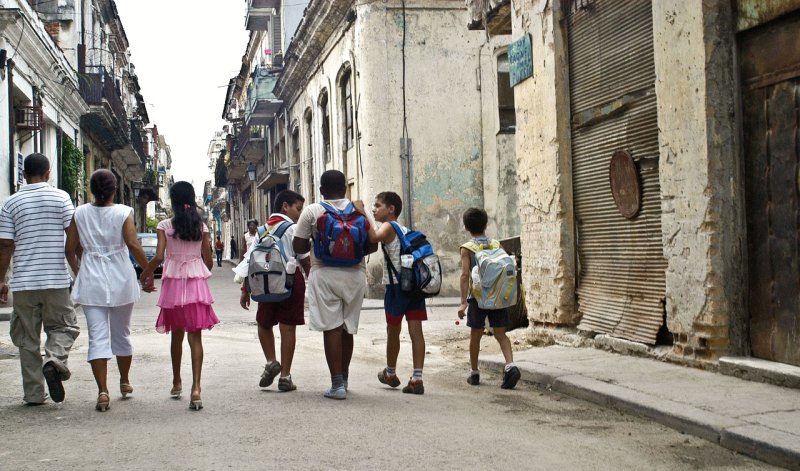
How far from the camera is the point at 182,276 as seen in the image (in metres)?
5.88

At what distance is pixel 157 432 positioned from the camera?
15.9 ft

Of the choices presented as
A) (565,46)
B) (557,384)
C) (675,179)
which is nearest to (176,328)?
(557,384)

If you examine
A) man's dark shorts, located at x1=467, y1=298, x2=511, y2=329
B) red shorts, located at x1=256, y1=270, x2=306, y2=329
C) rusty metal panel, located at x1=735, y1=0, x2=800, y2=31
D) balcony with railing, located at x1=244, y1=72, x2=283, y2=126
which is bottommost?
man's dark shorts, located at x1=467, y1=298, x2=511, y2=329

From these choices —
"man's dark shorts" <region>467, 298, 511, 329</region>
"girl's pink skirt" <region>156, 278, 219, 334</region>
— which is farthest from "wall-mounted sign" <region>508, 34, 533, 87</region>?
"girl's pink skirt" <region>156, 278, 219, 334</region>

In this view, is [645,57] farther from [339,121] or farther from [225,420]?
[339,121]

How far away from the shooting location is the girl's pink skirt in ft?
19.1

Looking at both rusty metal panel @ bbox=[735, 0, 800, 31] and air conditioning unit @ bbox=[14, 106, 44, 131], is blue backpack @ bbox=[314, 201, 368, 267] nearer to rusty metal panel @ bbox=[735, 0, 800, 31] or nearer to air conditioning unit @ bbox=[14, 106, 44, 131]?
rusty metal panel @ bbox=[735, 0, 800, 31]

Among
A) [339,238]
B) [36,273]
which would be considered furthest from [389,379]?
[36,273]

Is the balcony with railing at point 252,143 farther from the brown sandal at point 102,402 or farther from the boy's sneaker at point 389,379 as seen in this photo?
the brown sandal at point 102,402

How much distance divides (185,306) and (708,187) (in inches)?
155

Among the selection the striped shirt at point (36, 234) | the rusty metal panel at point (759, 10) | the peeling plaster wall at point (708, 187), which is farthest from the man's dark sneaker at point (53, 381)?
the rusty metal panel at point (759, 10)

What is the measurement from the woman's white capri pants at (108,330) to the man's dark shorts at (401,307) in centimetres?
188

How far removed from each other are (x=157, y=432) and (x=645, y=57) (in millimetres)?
5115

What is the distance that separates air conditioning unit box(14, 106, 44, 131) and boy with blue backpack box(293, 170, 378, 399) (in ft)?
41.4
